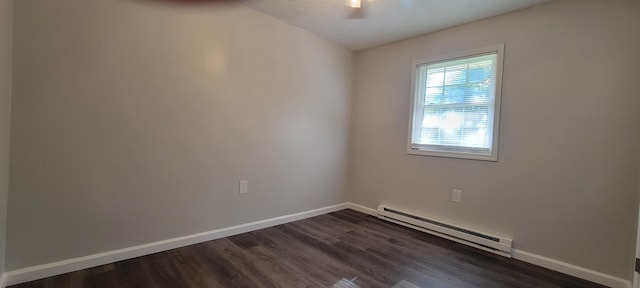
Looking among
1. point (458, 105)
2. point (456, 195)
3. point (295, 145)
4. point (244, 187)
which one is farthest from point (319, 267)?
point (458, 105)

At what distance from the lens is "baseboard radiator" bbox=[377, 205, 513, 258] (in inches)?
93.8

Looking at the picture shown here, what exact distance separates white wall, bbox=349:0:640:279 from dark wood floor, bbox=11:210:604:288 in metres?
0.32

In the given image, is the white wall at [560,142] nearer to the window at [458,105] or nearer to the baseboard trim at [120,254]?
the window at [458,105]

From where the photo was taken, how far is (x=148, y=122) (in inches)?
84.3

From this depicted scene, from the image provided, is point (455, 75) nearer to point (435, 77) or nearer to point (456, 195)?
point (435, 77)

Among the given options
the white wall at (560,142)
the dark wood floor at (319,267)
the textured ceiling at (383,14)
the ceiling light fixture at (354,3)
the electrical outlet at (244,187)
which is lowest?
the dark wood floor at (319,267)

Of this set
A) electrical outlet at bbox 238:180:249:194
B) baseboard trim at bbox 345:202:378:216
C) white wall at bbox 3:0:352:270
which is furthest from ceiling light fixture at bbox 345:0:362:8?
baseboard trim at bbox 345:202:378:216

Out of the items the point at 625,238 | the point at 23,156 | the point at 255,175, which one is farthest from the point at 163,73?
the point at 625,238

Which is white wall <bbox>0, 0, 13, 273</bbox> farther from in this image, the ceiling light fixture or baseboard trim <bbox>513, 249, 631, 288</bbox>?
baseboard trim <bbox>513, 249, 631, 288</bbox>

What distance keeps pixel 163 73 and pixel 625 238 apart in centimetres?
352

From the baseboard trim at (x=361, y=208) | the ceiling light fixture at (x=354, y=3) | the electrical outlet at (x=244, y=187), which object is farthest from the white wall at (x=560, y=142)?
the electrical outlet at (x=244, y=187)

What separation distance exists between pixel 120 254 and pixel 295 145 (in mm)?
1788

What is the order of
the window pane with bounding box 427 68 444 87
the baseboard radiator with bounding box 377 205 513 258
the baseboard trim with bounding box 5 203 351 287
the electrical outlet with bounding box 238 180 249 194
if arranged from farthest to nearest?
the window pane with bounding box 427 68 444 87, the electrical outlet with bounding box 238 180 249 194, the baseboard radiator with bounding box 377 205 513 258, the baseboard trim with bounding box 5 203 351 287

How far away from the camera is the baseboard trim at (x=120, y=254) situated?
1.73 m
